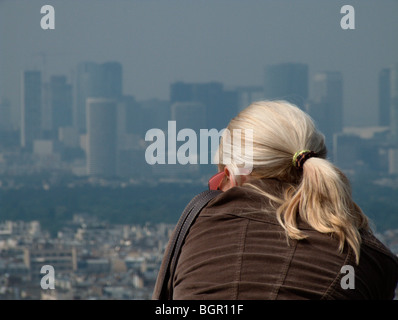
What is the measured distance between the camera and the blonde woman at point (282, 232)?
1293 millimetres

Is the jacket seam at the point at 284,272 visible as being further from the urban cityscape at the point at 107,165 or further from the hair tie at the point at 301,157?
the urban cityscape at the point at 107,165

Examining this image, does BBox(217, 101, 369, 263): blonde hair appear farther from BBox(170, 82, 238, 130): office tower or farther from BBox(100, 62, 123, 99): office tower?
BBox(100, 62, 123, 99): office tower

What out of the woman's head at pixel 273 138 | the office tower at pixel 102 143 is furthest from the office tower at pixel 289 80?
the woman's head at pixel 273 138

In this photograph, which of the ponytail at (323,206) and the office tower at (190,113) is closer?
the ponytail at (323,206)

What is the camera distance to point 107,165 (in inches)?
844

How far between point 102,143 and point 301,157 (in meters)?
22.9

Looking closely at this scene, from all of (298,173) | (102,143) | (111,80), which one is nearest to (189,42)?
(111,80)

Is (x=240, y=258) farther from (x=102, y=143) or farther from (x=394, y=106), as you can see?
(x=394, y=106)

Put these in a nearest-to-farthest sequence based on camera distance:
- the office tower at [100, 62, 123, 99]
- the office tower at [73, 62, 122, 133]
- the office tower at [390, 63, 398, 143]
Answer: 1. the office tower at [390, 63, 398, 143]
2. the office tower at [73, 62, 122, 133]
3. the office tower at [100, 62, 123, 99]

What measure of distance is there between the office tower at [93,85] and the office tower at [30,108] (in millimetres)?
1869

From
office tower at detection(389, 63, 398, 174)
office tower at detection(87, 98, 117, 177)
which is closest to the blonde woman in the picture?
office tower at detection(87, 98, 117, 177)

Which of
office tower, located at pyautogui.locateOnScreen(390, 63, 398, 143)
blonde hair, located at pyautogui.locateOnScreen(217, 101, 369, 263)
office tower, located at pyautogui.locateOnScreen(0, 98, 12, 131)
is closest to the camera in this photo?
blonde hair, located at pyautogui.locateOnScreen(217, 101, 369, 263)

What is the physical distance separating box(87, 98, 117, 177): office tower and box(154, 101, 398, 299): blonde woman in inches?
728

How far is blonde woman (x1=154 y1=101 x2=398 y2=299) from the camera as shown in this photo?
1293 millimetres
